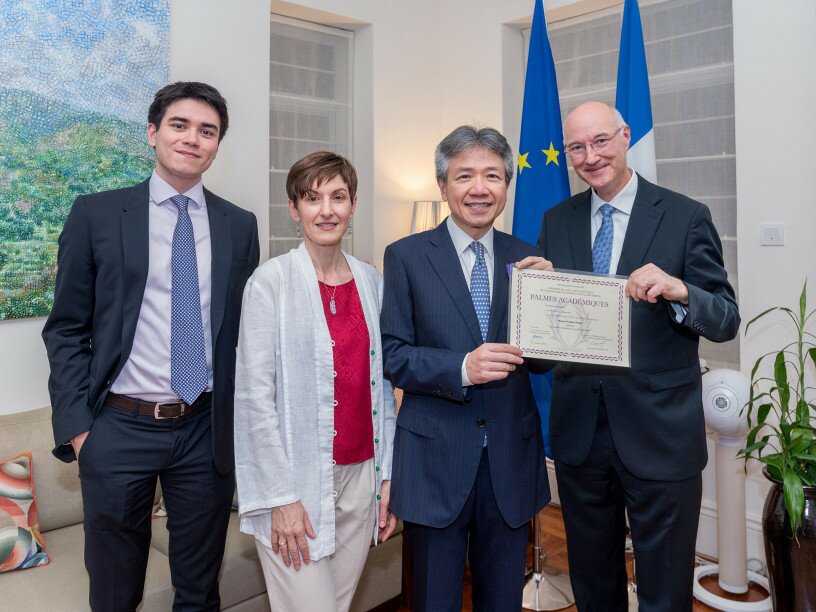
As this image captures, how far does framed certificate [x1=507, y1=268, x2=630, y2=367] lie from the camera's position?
156cm

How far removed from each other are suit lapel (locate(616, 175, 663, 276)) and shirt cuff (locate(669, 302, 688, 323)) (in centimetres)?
14

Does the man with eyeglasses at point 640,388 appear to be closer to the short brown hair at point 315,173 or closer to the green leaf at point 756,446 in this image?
the short brown hair at point 315,173

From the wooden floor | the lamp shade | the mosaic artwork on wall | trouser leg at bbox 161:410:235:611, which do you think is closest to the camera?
trouser leg at bbox 161:410:235:611

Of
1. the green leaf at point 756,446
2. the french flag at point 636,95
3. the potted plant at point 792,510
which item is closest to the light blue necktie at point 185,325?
the potted plant at point 792,510

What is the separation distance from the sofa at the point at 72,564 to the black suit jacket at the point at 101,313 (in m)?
0.52

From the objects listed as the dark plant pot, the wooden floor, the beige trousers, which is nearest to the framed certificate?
the beige trousers

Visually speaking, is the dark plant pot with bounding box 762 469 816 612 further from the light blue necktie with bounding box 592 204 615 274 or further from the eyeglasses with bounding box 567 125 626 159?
the eyeglasses with bounding box 567 125 626 159

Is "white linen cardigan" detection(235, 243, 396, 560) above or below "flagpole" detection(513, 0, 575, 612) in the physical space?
below

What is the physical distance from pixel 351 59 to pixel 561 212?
273cm

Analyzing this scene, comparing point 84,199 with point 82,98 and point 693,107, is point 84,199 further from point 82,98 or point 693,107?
point 693,107

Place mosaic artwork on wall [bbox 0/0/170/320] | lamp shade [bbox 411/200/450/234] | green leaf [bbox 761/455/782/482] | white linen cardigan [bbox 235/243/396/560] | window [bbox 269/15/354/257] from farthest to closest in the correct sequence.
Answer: lamp shade [bbox 411/200/450/234] → window [bbox 269/15/354/257] → mosaic artwork on wall [bbox 0/0/170/320] → green leaf [bbox 761/455/782/482] → white linen cardigan [bbox 235/243/396/560]

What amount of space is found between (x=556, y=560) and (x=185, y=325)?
2.18m

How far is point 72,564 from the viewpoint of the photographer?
7.02 feet

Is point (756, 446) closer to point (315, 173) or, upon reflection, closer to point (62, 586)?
point (315, 173)
